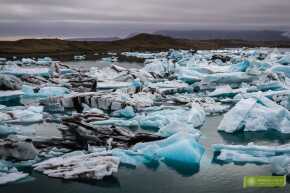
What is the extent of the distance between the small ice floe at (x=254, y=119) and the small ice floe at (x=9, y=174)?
457 cm

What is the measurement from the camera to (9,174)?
681 cm

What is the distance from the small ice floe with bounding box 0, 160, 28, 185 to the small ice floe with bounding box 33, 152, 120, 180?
325mm

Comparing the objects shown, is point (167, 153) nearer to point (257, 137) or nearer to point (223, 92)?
point (257, 137)

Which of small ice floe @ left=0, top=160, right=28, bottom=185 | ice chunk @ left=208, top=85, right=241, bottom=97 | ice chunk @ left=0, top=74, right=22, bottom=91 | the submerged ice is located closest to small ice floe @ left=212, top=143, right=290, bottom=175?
the submerged ice

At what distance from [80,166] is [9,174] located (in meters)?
1.02

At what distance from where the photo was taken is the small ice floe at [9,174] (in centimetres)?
663

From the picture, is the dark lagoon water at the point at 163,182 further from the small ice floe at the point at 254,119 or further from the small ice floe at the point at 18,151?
the small ice floe at the point at 254,119

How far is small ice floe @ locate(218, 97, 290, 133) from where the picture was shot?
980 cm

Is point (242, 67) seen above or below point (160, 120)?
above

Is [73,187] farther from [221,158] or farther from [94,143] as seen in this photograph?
[221,158]

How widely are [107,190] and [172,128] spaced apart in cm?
297

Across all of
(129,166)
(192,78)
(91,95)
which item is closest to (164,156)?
(129,166)

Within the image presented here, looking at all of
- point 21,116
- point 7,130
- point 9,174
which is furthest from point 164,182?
point 21,116

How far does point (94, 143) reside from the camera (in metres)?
8.35
